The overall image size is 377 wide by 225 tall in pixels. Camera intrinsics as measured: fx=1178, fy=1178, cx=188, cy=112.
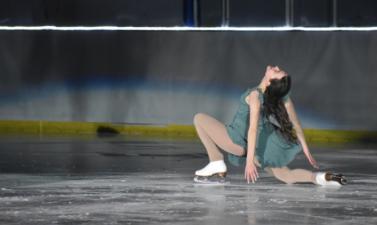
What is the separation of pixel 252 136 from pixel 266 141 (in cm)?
39

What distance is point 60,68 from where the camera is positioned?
16.3 metres

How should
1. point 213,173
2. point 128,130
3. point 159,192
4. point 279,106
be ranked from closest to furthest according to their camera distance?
point 159,192, point 279,106, point 213,173, point 128,130

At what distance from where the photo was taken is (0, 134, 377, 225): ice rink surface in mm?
7305

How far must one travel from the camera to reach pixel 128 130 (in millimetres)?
15961

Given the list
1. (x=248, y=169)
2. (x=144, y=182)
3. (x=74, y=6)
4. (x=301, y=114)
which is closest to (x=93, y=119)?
(x=74, y=6)

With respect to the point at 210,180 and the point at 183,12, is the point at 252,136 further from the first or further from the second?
the point at 183,12

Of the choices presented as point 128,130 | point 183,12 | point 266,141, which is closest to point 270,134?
point 266,141

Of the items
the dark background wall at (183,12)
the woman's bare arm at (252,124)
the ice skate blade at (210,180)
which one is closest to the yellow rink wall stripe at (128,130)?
the dark background wall at (183,12)

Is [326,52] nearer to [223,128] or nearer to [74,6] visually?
[74,6]

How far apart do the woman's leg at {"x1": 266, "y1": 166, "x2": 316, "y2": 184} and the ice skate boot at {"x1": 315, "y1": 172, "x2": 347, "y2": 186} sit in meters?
0.05

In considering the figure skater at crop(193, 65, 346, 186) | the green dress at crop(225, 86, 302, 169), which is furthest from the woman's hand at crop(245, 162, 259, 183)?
the green dress at crop(225, 86, 302, 169)

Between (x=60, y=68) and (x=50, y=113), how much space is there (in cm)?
65

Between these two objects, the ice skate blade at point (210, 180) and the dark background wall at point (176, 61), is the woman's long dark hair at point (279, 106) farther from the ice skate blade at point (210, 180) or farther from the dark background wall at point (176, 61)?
the dark background wall at point (176, 61)

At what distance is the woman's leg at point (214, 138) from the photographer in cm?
923
